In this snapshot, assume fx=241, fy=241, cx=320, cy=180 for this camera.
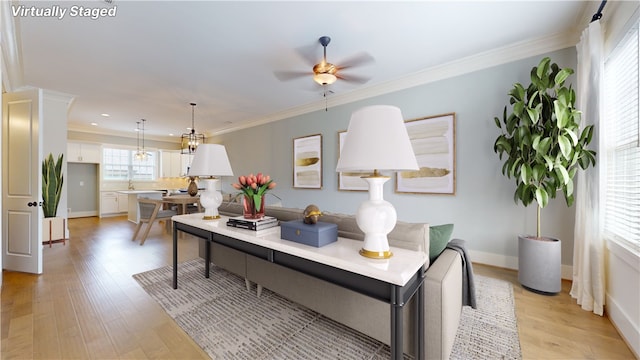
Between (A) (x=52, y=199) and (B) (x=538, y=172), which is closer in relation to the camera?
(B) (x=538, y=172)

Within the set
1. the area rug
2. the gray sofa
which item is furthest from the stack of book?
the area rug

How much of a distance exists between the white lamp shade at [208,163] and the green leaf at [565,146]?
9.37 ft

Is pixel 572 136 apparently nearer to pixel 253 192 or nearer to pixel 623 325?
pixel 623 325

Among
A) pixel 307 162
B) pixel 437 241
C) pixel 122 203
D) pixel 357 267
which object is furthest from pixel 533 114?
pixel 122 203

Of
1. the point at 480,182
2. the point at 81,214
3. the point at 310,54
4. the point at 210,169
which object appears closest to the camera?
the point at 210,169

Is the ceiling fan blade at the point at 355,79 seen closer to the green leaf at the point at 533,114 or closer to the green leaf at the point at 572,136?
the green leaf at the point at 533,114

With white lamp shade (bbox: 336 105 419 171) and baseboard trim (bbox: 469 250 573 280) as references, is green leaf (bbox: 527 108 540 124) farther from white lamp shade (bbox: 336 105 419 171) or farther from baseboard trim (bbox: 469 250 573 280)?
white lamp shade (bbox: 336 105 419 171)

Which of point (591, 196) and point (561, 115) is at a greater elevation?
point (561, 115)

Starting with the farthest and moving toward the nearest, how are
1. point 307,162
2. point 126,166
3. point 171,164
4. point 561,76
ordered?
point 171,164 < point 126,166 < point 307,162 < point 561,76

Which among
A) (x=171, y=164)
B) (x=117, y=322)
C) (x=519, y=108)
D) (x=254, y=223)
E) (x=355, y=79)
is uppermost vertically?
(x=355, y=79)

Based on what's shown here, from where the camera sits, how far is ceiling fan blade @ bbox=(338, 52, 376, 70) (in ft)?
9.68

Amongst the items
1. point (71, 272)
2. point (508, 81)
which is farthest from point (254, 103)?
point (508, 81)

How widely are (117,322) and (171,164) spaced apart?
7.29m

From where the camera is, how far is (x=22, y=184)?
2893 millimetres
